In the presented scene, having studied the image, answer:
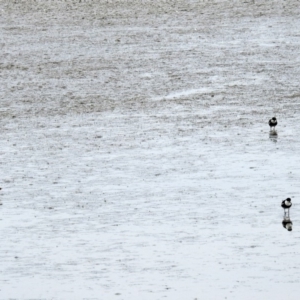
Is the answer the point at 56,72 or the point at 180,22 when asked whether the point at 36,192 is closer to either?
the point at 56,72

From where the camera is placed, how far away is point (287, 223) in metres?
20.2

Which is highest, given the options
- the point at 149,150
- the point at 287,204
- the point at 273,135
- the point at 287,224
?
the point at 273,135

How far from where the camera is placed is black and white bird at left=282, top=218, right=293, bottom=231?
19941 millimetres

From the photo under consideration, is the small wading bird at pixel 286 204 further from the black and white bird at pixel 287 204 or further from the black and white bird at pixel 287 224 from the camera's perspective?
the black and white bird at pixel 287 224

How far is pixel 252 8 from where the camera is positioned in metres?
44.7

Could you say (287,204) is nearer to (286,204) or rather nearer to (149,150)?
(286,204)

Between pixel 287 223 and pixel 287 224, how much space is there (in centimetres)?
5

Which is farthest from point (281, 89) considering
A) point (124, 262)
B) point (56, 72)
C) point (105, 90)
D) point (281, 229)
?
point (124, 262)

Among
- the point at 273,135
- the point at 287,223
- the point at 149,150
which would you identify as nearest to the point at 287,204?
the point at 287,223

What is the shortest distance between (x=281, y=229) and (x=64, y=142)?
891cm

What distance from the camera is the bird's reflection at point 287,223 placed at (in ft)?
65.5

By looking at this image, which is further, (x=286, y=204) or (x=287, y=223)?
(x=286, y=204)

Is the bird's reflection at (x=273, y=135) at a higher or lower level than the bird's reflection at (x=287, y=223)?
higher

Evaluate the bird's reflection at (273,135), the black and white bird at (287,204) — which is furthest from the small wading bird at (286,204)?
the bird's reflection at (273,135)
